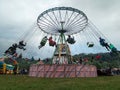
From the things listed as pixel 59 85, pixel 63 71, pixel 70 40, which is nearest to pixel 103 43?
pixel 70 40

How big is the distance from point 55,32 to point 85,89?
33611mm

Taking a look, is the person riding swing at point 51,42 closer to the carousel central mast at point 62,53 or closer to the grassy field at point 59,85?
the carousel central mast at point 62,53

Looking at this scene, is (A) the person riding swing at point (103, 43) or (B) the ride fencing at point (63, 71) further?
(A) the person riding swing at point (103, 43)

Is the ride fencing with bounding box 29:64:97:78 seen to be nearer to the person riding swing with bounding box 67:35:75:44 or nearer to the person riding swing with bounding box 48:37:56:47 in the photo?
the person riding swing with bounding box 48:37:56:47

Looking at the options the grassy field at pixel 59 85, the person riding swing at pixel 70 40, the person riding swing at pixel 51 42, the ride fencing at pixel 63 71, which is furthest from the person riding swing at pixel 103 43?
the grassy field at pixel 59 85

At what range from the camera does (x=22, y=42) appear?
50.9m

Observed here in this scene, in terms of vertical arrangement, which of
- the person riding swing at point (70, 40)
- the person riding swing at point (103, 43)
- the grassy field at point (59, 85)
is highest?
the person riding swing at point (70, 40)

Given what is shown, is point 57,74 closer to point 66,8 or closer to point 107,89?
point 66,8

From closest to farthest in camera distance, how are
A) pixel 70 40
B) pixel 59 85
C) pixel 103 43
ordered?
pixel 59 85, pixel 103 43, pixel 70 40

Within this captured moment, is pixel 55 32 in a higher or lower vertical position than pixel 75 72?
higher

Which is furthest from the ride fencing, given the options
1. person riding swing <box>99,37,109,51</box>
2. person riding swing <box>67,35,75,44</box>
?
person riding swing <box>67,35,75,44</box>

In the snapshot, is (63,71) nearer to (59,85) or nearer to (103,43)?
(103,43)

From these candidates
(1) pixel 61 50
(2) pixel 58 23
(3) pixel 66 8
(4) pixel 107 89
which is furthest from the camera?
(1) pixel 61 50

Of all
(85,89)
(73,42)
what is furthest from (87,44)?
(85,89)
